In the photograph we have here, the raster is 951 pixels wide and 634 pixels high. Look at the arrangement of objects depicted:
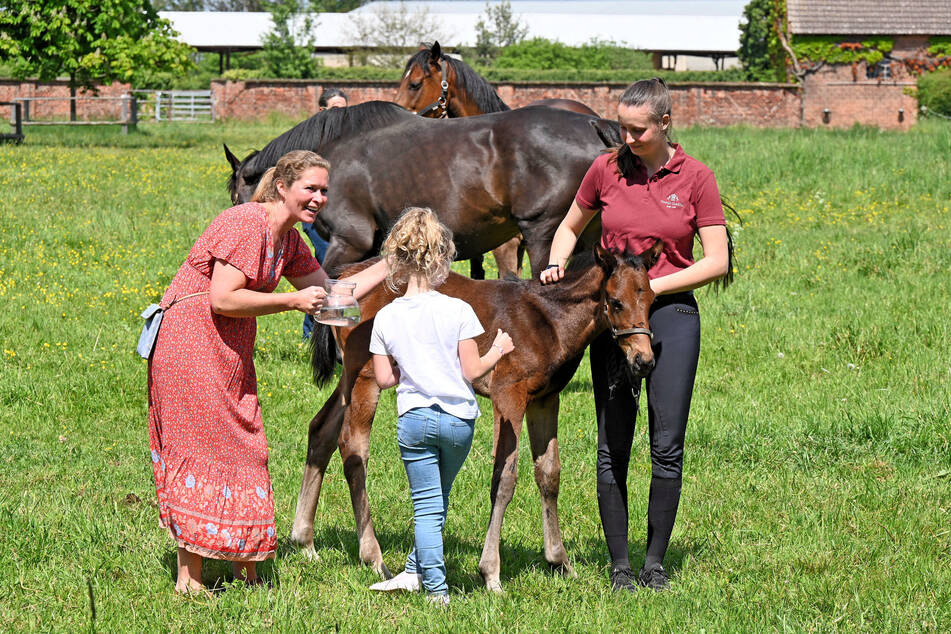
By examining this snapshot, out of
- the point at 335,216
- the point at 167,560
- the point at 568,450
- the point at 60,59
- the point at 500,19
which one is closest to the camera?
the point at 167,560

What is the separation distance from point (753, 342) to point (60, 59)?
26.9m

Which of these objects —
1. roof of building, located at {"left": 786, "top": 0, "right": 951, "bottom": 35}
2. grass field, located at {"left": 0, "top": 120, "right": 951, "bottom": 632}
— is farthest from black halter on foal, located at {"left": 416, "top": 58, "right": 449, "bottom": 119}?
roof of building, located at {"left": 786, "top": 0, "right": 951, "bottom": 35}

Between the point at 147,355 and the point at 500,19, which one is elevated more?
the point at 500,19

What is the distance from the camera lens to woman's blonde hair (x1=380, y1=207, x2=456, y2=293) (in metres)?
4.12

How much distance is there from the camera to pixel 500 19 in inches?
2798

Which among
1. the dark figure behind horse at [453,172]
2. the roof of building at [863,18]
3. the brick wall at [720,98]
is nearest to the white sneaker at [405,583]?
the dark figure behind horse at [453,172]

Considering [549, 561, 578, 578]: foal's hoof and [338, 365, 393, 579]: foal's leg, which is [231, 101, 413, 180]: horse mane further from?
[549, 561, 578, 578]: foal's hoof

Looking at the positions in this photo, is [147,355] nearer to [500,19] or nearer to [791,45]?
[791,45]

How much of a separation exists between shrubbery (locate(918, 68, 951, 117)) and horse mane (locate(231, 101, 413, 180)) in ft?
115

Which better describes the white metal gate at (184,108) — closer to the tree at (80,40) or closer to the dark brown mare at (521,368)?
the tree at (80,40)

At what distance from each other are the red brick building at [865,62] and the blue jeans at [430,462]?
41.0 meters

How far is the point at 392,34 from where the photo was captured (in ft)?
196

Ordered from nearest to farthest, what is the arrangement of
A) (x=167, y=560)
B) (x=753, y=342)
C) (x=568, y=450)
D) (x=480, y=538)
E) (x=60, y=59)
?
(x=167, y=560) → (x=480, y=538) → (x=568, y=450) → (x=753, y=342) → (x=60, y=59)

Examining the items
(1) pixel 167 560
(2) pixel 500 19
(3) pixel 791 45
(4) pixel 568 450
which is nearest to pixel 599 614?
(1) pixel 167 560
